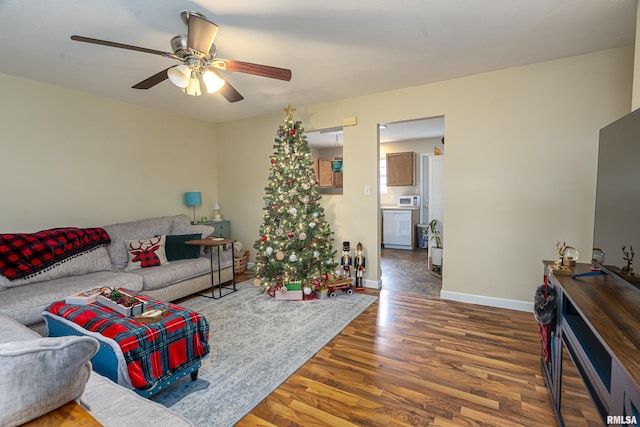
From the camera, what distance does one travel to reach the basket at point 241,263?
4.60m

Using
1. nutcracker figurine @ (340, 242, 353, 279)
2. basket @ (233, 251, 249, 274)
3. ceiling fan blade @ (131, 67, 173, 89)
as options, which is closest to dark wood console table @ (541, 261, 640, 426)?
nutcracker figurine @ (340, 242, 353, 279)

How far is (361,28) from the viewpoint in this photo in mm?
2297

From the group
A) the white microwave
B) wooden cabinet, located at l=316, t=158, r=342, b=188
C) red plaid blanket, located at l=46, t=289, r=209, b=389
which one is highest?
wooden cabinet, located at l=316, t=158, r=342, b=188

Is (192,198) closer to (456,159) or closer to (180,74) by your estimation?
(180,74)

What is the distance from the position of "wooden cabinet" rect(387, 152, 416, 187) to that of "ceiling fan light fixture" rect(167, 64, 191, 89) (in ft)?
17.9

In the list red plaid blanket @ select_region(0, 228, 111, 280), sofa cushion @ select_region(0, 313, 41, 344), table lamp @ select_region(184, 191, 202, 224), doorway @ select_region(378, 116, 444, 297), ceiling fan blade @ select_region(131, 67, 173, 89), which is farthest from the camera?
table lamp @ select_region(184, 191, 202, 224)

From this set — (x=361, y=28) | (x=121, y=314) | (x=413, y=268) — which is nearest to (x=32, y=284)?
(x=121, y=314)

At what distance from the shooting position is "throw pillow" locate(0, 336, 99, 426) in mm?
744

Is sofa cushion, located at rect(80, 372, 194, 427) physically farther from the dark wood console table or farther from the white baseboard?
the white baseboard

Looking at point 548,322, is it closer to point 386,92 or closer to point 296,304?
point 296,304

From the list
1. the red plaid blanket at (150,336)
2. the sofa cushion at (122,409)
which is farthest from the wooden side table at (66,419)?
the red plaid blanket at (150,336)

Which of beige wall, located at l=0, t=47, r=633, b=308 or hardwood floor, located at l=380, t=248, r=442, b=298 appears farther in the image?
hardwood floor, located at l=380, t=248, r=442, b=298

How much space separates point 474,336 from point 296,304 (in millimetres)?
1803

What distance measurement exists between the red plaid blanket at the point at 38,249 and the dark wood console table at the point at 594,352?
156 inches
